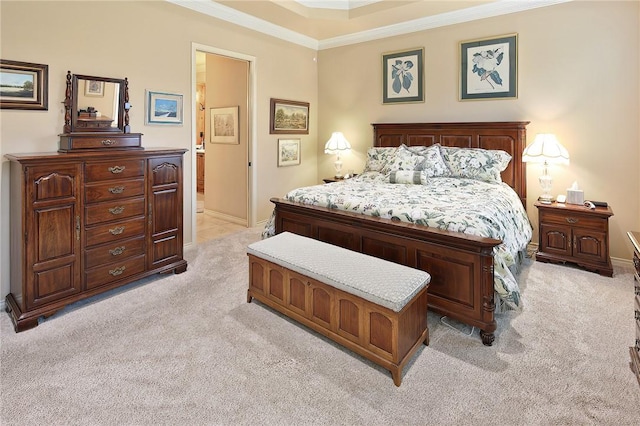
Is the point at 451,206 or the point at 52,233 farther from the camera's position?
the point at 451,206

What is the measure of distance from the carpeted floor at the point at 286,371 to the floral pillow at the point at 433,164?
172 centimetres

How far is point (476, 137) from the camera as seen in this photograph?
173 inches

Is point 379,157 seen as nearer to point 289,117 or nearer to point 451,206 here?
point 289,117

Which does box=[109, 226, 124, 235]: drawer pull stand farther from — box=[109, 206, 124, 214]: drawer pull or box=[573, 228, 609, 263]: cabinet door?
box=[573, 228, 609, 263]: cabinet door

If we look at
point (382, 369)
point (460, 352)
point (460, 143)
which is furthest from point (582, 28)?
point (382, 369)

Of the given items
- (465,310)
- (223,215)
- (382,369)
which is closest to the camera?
(382,369)

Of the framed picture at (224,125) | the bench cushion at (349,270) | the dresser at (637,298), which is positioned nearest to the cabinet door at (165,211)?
the bench cushion at (349,270)

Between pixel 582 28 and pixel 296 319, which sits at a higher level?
pixel 582 28

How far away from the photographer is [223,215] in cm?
588

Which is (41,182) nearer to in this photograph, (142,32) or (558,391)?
(142,32)

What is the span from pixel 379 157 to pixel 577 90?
7.28 feet

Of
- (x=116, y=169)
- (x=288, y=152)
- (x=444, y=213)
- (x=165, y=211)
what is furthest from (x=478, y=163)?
(x=116, y=169)

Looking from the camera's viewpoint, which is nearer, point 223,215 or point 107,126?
point 107,126

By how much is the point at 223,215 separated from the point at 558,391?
500 centimetres
